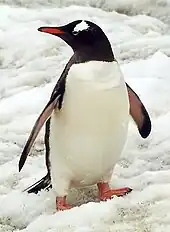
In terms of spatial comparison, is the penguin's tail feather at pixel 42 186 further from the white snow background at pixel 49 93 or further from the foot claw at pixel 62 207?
the foot claw at pixel 62 207

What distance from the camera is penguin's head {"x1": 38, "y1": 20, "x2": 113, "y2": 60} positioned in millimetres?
2398

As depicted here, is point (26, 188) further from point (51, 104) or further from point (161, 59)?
point (161, 59)

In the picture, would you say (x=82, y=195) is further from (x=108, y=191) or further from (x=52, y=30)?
(x=52, y=30)

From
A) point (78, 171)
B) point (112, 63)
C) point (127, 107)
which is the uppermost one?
point (112, 63)

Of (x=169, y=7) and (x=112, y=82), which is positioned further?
(x=169, y=7)

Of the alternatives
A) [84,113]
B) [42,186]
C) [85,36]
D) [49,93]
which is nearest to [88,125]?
[84,113]

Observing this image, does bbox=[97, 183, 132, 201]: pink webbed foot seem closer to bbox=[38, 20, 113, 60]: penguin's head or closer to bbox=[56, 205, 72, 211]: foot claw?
bbox=[56, 205, 72, 211]: foot claw

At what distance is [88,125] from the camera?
239 cm

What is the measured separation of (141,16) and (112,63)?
9.87ft

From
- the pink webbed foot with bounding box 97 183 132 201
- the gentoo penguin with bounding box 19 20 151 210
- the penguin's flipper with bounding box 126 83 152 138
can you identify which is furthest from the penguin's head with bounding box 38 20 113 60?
the pink webbed foot with bounding box 97 183 132 201

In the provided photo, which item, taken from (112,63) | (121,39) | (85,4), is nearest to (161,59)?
(121,39)

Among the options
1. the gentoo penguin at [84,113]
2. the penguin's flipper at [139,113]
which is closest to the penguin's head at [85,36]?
the gentoo penguin at [84,113]

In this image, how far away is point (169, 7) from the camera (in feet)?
18.0

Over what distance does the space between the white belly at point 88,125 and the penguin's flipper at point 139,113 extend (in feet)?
0.59
